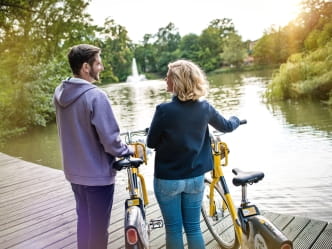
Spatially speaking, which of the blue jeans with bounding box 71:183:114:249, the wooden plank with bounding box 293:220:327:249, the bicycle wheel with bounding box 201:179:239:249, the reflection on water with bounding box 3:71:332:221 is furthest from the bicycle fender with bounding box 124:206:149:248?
the reflection on water with bounding box 3:71:332:221

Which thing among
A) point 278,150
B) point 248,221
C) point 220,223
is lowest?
point 278,150

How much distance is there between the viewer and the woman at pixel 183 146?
1.69 m

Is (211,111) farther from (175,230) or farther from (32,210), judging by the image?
(32,210)

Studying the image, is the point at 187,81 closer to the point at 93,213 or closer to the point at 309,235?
the point at 93,213

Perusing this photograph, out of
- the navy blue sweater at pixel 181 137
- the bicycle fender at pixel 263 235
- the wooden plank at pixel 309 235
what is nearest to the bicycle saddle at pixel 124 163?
the navy blue sweater at pixel 181 137

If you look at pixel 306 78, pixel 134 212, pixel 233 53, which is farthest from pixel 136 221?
pixel 233 53

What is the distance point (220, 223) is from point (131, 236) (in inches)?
41.6

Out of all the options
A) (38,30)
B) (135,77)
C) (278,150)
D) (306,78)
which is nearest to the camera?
(278,150)

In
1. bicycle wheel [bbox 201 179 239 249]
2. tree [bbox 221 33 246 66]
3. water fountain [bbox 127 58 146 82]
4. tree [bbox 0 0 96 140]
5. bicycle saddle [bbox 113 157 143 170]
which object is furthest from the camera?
tree [bbox 221 33 246 66]

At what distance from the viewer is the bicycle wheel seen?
2333 millimetres

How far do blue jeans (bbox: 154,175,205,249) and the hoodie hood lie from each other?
0.55m

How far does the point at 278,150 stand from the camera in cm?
785

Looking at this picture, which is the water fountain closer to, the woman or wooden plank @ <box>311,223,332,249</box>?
wooden plank @ <box>311,223,332,249</box>

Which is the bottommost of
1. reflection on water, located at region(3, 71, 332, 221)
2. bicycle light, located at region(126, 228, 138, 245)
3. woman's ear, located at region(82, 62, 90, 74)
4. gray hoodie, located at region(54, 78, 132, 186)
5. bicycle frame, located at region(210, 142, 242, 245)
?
reflection on water, located at region(3, 71, 332, 221)
